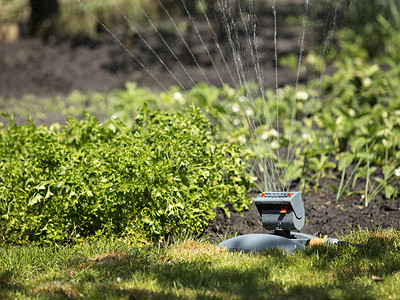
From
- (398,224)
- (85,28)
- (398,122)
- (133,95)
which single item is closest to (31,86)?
(85,28)

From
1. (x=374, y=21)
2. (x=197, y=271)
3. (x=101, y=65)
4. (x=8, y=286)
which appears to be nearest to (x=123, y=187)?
(x=197, y=271)

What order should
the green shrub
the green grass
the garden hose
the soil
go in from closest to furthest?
1. the green grass
2. the garden hose
3. the green shrub
4. the soil

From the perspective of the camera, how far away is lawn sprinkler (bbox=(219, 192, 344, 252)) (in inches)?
113

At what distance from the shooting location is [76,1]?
8984 mm

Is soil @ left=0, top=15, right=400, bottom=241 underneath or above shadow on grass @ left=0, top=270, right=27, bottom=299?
above

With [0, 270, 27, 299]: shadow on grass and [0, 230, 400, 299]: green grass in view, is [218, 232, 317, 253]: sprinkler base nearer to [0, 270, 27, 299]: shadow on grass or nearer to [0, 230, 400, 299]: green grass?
[0, 230, 400, 299]: green grass

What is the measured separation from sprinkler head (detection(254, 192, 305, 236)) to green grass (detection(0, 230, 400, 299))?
19 centimetres

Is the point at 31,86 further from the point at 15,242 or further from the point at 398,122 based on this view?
the point at 398,122

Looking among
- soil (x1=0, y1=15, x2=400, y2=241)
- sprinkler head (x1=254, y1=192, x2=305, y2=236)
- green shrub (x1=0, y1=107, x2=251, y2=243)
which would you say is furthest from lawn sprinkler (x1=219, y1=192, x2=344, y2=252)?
soil (x1=0, y1=15, x2=400, y2=241)

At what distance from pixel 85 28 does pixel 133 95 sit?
3.91m

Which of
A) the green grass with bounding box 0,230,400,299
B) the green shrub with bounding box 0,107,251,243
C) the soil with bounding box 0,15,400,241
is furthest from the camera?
the soil with bounding box 0,15,400,241

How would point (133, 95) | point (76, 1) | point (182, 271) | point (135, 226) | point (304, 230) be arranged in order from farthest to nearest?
point (76, 1)
point (133, 95)
point (304, 230)
point (135, 226)
point (182, 271)

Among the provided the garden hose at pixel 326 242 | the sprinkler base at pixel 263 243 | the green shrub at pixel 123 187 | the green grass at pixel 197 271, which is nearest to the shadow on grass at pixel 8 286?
the green grass at pixel 197 271

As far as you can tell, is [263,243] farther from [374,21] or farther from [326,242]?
[374,21]
